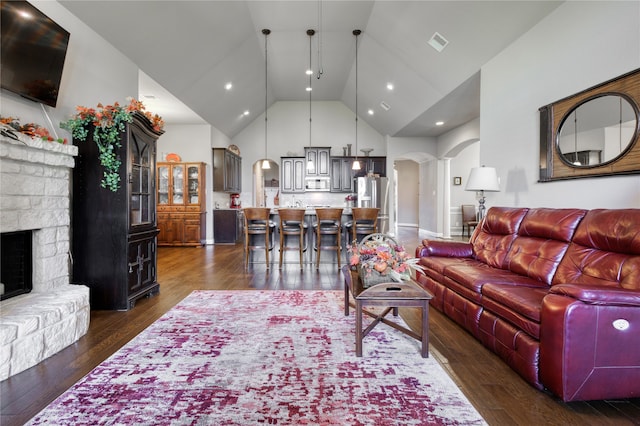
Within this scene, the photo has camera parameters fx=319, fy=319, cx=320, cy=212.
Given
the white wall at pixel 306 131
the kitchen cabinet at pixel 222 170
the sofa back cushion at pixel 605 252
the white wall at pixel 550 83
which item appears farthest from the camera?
the white wall at pixel 306 131

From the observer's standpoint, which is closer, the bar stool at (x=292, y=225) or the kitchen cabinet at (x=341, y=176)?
the bar stool at (x=292, y=225)

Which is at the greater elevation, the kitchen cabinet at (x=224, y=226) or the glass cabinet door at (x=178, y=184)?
the glass cabinet door at (x=178, y=184)

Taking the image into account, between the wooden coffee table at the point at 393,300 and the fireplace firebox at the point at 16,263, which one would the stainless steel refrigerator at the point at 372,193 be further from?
the fireplace firebox at the point at 16,263

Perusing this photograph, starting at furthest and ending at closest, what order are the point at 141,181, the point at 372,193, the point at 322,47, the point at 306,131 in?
the point at 306,131, the point at 372,193, the point at 322,47, the point at 141,181

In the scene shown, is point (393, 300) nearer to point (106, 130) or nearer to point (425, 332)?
point (425, 332)

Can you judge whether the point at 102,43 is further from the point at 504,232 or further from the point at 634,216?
the point at 634,216

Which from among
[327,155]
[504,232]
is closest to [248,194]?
[327,155]

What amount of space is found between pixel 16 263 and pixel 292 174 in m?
7.12

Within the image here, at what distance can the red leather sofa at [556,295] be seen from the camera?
1.61 m

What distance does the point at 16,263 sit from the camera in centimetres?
254

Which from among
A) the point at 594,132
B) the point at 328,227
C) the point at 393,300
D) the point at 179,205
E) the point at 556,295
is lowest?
the point at 393,300

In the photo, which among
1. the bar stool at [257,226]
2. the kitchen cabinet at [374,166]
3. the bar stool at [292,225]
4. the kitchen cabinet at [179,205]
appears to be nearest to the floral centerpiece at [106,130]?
the bar stool at [257,226]

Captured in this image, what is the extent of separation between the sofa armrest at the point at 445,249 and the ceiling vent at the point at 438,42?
9.59ft

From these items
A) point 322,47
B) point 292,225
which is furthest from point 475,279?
point 322,47
